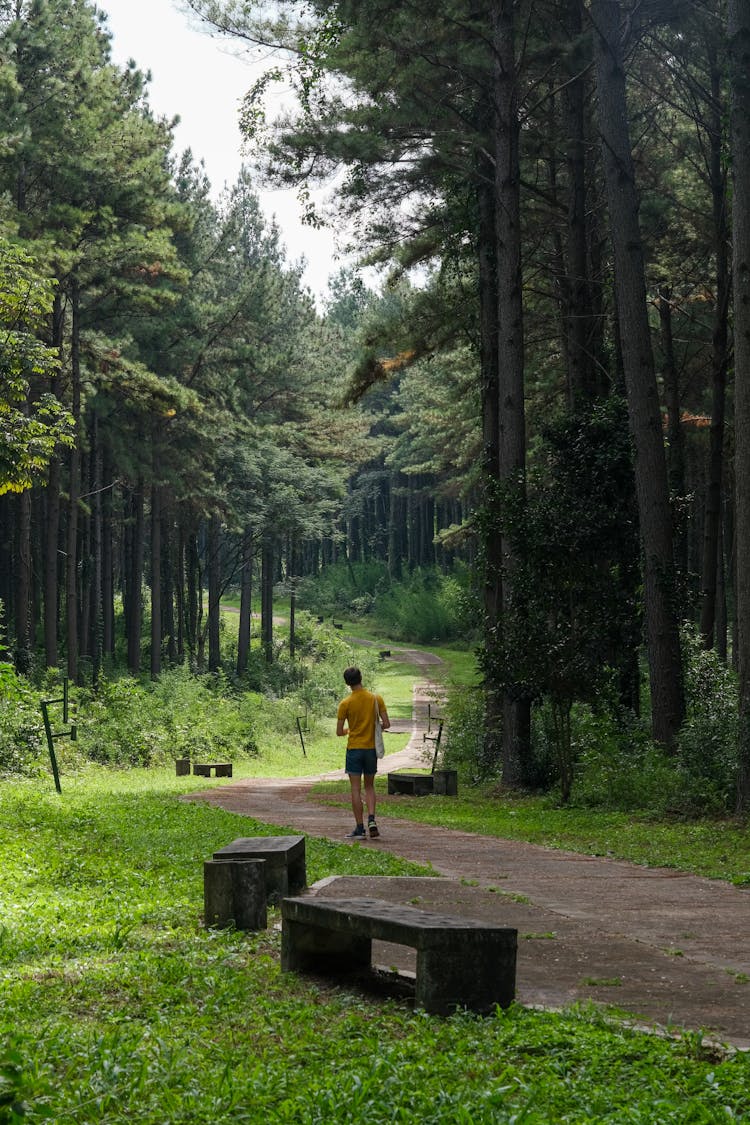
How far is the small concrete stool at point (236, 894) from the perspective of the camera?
24.4 feet

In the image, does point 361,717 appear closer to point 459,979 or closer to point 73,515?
point 459,979

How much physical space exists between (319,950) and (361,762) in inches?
232

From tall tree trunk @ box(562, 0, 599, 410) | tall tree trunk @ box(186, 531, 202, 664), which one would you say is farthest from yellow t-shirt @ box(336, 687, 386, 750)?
tall tree trunk @ box(186, 531, 202, 664)

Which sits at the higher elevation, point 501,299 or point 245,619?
point 501,299

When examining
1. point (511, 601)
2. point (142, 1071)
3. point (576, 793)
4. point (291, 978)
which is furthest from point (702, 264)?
point (142, 1071)

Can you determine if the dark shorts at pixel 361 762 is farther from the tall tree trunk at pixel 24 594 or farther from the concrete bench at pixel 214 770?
the tall tree trunk at pixel 24 594

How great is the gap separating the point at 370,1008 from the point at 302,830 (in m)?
7.70

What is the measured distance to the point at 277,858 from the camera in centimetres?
820

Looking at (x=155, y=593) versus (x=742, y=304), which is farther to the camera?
(x=155, y=593)

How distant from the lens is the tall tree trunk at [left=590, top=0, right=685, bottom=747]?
674 inches

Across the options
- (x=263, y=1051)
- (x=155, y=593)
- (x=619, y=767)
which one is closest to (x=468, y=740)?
(x=619, y=767)

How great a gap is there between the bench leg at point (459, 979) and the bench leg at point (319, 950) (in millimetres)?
939

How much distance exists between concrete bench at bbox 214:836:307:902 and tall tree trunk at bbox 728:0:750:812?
23.3 feet

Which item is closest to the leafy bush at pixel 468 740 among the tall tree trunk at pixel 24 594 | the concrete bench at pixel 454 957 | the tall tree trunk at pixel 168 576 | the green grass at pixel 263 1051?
the tall tree trunk at pixel 24 594
